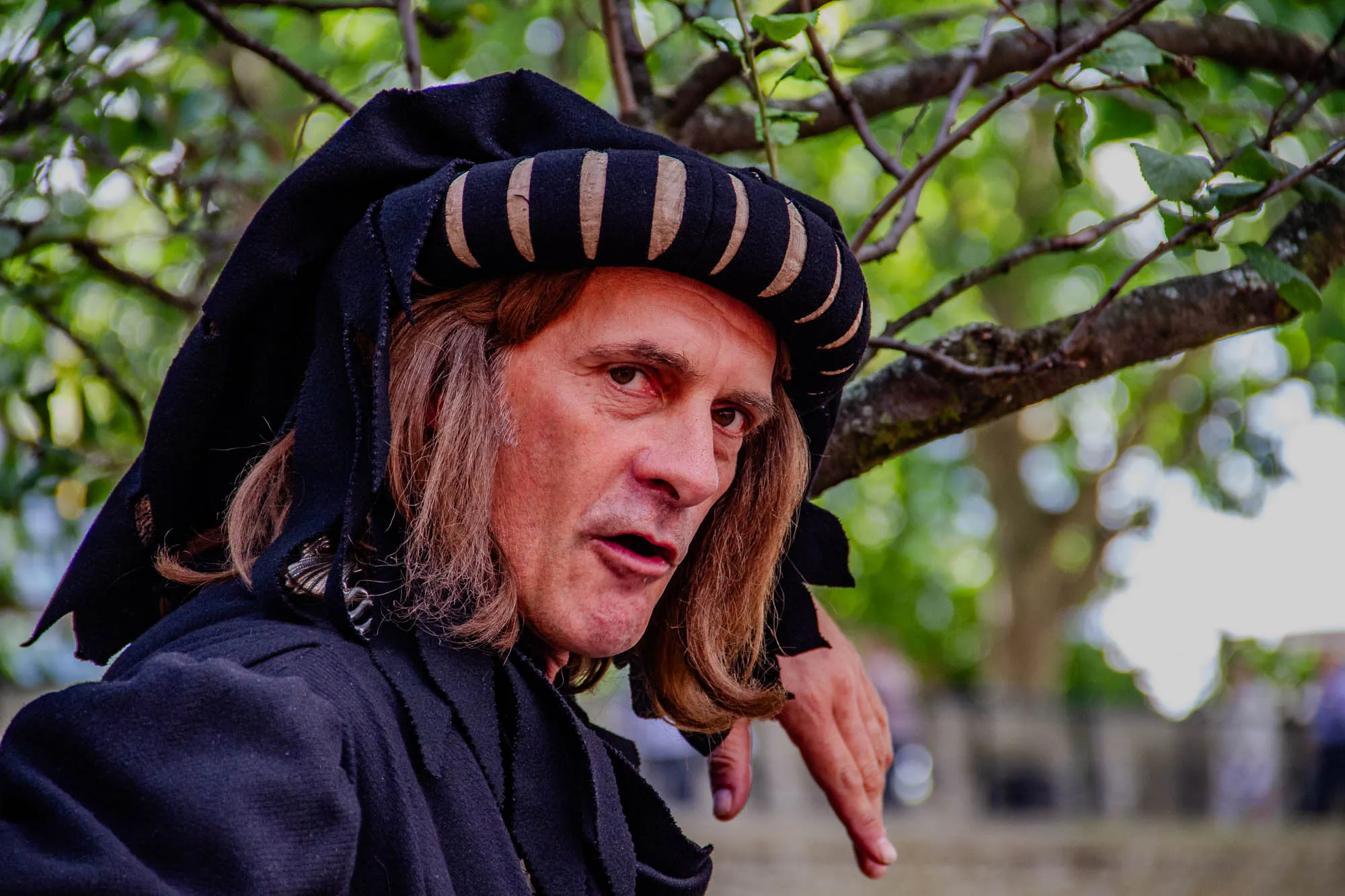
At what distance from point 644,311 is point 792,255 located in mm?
231

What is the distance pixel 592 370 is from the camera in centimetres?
192

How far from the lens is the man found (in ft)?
5.43

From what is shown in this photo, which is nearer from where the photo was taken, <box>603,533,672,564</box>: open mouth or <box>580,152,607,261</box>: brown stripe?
<box>580,152,607,261</box>: brown stripe

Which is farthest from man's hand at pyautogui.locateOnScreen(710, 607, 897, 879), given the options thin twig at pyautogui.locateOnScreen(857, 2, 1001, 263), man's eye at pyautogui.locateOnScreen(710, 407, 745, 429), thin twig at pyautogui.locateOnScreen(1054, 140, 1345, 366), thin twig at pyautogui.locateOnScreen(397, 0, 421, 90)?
thin twig at pyautogui.locateOnScreen(397, 0, 421, 90)

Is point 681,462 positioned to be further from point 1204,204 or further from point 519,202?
point 1204,204

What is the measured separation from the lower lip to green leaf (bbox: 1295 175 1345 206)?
1321 mm

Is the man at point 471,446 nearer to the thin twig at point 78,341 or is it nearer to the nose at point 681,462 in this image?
the nose at point 681,462

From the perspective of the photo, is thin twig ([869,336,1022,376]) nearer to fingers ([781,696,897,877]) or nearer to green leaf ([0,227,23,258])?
fingers ([781,696,897,877])

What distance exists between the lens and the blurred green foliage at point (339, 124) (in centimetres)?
303

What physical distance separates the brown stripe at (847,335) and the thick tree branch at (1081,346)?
444 mm

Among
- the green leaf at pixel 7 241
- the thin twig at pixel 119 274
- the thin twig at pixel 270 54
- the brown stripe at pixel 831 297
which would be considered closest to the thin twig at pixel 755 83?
the brown stripe at pixel 831 297

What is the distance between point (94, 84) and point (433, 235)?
5.91 ft

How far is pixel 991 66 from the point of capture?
3.14 m

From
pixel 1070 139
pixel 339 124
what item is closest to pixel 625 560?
pixel 1070 139
